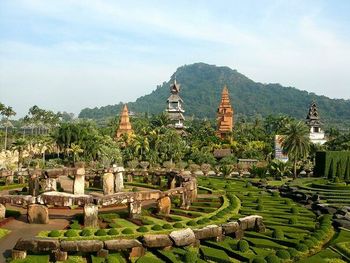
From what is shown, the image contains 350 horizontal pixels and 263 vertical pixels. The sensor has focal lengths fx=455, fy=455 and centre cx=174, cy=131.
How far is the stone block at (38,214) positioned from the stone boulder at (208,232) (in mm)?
13251

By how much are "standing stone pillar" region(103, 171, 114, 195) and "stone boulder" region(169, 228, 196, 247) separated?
20010mm

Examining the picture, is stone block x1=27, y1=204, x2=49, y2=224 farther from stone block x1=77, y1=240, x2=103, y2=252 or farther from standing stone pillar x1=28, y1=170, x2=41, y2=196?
standing stone pillar x1=28, y1=170, x2=41, y2=196

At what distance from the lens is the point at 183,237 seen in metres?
32.1

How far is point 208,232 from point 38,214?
579 inches

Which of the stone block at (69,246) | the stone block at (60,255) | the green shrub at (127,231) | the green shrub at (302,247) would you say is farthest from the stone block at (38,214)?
the green shrub at (302,247)

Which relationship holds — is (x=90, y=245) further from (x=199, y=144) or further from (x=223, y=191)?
(x=199, y=144)

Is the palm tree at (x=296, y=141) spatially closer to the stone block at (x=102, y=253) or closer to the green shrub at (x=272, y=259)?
the green shrub at (x=272, y=259)

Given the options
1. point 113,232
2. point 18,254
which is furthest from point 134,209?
point 18,254

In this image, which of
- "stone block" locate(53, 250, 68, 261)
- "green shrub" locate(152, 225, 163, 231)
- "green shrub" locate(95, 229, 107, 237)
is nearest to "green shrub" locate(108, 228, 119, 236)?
"green shrub" locate(95, 229, 107, 237)

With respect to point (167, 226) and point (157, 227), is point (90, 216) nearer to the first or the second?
point (157, 227)

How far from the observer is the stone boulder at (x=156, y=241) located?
102ft

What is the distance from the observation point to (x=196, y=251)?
31672mm

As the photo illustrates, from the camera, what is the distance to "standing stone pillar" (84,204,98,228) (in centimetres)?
3717

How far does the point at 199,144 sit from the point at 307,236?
Result: 8749 centimetres
